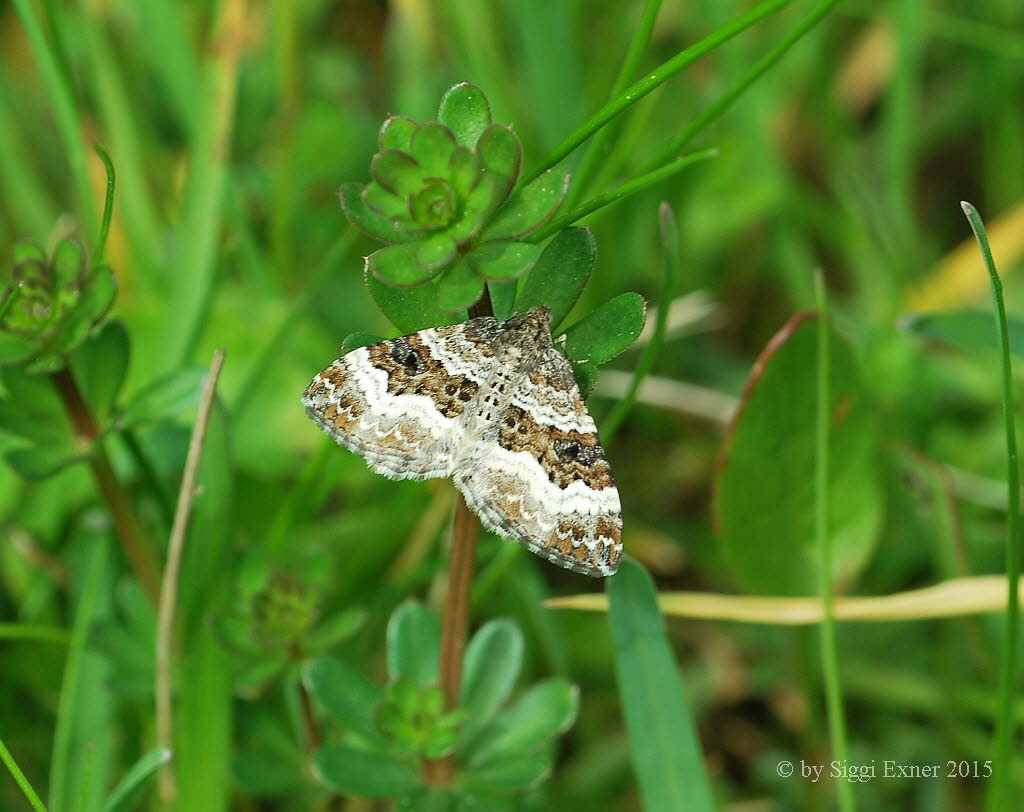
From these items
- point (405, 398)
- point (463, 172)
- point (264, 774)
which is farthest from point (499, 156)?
point (264, 774)

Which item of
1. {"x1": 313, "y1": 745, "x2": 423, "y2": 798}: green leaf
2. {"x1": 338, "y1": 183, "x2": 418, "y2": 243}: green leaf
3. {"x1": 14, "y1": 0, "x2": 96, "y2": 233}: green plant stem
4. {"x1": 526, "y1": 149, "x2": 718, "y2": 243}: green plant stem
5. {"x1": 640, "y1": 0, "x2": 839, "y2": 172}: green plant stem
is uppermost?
{"x1": 14, "y1": 0, "x2": 96, "y2": 233}: green plant stem

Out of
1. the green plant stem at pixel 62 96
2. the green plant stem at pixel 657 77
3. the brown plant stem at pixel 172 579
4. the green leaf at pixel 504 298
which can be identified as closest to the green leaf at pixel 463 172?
the green plant stem at pixel 657 77

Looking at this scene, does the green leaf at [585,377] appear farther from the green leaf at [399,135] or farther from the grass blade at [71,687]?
the grass blade at [71,687]

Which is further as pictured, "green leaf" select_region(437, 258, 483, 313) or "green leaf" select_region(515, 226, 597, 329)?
"green leaf" select_region(515, 226, 597, 329)

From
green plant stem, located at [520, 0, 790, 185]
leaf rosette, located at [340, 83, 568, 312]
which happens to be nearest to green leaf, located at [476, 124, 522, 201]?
leaf rosette, located at [340, 83, 568, 312]

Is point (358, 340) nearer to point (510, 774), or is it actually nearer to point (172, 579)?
point (172, 579)

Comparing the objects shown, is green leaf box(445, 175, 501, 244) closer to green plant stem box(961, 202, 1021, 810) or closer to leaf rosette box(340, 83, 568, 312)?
leaf rosette box(340, 83, 568, 312)
